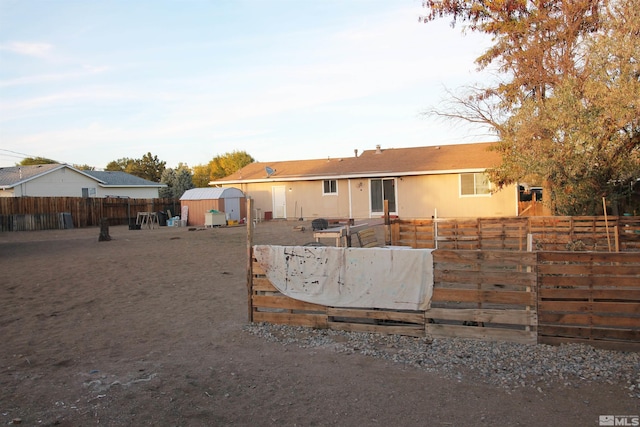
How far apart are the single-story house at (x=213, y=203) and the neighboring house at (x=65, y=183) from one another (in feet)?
42.3

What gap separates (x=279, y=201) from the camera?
1127 inches

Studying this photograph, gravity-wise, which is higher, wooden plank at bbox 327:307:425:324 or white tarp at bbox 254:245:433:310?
white tarp at bbox 254:245:433:310

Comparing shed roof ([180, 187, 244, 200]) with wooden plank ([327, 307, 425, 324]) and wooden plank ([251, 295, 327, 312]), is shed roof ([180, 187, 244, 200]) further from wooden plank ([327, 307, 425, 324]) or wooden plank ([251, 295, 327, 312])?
wooden plank ([327, 307, 425, 324])

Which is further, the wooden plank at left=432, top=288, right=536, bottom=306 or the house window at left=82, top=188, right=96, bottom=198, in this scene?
the house window at left=82, top=188, right=96, bottom=198

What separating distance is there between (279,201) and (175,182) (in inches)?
856

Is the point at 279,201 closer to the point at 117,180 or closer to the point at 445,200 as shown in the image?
the point at 445,200

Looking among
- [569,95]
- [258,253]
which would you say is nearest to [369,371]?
[258,253]

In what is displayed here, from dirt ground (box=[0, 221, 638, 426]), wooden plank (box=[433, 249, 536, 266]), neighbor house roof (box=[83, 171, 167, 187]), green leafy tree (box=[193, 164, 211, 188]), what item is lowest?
dirt ground (box=[0, 221, 638, 426])

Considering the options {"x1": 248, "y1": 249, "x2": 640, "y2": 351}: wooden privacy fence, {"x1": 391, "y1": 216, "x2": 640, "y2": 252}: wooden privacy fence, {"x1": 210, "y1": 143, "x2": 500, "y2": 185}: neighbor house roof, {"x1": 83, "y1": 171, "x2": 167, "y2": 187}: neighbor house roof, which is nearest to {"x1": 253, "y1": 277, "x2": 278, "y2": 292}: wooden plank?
{"x1": 248, "y1": 249, "x2": 640, "y2": 351}: wooden privacy fence

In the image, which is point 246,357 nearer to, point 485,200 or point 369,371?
point 369,371

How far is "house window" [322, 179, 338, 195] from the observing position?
2689 centimetres

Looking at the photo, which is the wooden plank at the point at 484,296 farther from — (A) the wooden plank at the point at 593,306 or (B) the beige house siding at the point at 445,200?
(B) the beige house siding at the point at 445,200

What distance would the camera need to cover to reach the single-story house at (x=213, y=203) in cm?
2736

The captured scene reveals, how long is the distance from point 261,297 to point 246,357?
1.37 m
